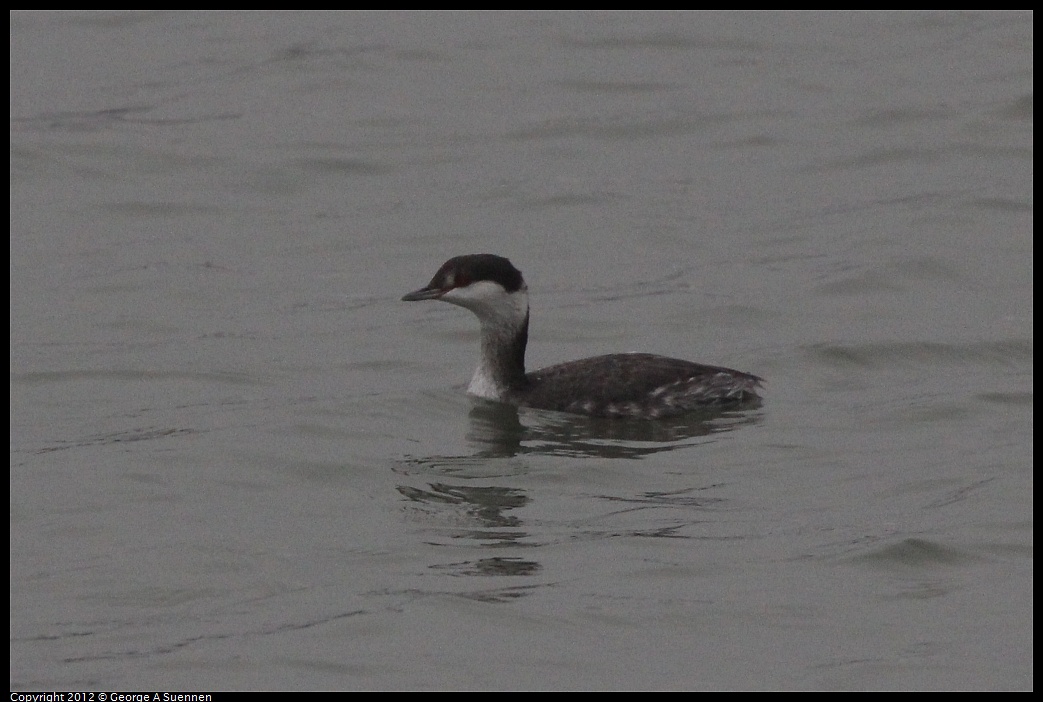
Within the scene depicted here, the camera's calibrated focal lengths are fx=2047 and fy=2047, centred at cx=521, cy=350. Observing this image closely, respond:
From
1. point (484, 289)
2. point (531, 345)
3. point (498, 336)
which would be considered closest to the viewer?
point (484, 289)

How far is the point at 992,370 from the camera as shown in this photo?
14.8 metres

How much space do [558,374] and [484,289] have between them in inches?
30.2

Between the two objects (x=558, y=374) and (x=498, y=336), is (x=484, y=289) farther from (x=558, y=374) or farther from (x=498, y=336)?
(x=558, y=374)

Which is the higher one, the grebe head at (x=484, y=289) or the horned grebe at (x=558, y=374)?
the grebe head at (x=484, y=289)

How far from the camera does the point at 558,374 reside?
1395 cm

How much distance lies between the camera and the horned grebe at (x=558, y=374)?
13.6 m

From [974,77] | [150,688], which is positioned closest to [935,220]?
[974,77]

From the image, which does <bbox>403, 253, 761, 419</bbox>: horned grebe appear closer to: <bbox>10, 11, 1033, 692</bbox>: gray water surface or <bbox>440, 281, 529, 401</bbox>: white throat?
<bbox>440, 281, 529, 401</bbox>: white throat

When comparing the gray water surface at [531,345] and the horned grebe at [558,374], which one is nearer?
the gray water surface at [531,345]

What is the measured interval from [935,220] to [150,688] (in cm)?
1216

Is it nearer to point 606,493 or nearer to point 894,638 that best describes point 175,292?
point 606,493

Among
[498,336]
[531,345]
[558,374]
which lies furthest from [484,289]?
[531,345]

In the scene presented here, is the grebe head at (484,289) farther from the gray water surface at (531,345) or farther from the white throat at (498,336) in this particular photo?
the gray water surface at (531,345)

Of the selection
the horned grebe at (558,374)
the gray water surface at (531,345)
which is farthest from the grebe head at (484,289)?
the gray water surface at (531,345)
